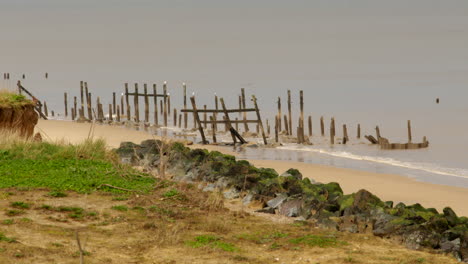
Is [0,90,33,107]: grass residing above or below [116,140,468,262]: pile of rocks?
above

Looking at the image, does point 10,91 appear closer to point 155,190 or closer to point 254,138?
point 155,190

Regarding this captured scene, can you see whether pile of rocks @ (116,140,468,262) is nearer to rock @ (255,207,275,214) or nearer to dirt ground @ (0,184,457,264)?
rock @ (255,207,275,214)

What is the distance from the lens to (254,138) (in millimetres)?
44594

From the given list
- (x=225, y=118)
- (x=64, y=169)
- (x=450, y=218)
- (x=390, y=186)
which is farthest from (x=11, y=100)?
(x=225, y=118)

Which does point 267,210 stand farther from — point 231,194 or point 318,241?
point 318,241

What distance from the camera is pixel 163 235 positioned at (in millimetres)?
12141

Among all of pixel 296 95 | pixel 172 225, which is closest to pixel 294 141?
pixel 172 225

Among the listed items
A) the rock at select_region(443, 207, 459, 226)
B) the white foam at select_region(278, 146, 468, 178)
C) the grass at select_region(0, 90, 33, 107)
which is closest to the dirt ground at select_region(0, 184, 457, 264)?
the rock at select_region(443, 207, 459, 226)

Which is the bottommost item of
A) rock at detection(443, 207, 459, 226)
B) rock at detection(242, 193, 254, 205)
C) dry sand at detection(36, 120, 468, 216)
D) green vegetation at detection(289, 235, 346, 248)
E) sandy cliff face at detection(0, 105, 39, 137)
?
dry sand at detection(36, 120, 468, 216)

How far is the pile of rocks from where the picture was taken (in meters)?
12.5

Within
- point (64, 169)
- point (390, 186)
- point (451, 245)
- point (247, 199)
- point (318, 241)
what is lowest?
point (390, 186)

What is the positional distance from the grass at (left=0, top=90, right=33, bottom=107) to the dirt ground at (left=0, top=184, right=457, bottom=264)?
28.1ft

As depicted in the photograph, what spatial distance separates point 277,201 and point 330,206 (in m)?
1.38

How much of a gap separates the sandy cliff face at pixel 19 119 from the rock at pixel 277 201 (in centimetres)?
1041
